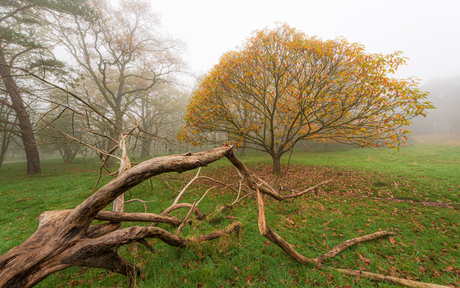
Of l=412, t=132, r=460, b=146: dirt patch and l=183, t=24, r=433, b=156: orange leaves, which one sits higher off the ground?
l=183, t=24, r=433, b=156: orange leaves

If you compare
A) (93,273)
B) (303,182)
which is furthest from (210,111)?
(93,273)

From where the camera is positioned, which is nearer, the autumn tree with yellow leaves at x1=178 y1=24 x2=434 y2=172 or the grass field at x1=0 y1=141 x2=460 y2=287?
the grass field at x1=0 y1=141 x2=460 y2=287

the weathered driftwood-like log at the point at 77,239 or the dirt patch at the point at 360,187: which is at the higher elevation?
the weathered driftwood-like log at the point at 77,239

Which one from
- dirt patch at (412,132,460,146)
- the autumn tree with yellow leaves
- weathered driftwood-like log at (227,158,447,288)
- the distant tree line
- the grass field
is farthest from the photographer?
the distant tree line

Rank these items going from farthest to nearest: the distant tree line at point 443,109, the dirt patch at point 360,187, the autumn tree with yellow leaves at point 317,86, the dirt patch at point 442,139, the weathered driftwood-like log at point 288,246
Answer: the distant tree line at point 443,109, the dirt patch at point 442,139, the autumn tree with yellow leaves at point 317,86, the dirt patch at point 360,187, the weathered driftwood-like log at point 288,246

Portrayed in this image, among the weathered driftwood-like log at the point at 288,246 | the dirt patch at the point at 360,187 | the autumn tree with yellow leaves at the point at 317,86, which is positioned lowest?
the dirt patch at the point at 360,187

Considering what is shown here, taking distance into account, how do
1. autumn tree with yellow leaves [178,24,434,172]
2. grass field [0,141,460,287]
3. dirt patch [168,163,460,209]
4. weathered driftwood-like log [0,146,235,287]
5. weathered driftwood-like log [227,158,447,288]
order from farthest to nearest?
autumn tree with yellow leaves [178,24,434,172] → dirt patch [168,163,460,209] → grass field [0,141,460,287] → weathered driftwood-like log [227,158,447,288] → weathered driftwood-like log [0,146,235,287]

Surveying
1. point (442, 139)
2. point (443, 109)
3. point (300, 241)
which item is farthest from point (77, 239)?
point (443, 109)

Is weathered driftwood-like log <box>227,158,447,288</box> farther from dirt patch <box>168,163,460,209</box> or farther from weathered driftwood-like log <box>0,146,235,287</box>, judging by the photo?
dirt patch <box>168,163,460,209</box>

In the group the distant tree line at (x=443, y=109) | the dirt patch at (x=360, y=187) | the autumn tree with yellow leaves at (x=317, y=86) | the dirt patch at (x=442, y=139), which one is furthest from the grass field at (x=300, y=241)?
the distant tree line at (x=443, y=109)

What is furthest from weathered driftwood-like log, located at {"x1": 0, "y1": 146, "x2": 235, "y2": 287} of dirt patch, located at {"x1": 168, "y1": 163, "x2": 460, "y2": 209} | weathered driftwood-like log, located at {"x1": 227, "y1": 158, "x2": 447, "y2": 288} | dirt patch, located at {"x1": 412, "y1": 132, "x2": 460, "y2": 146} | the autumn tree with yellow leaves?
dirt patch, located at {"x1": 412, "y1": 132, "x2": 460, "y2": 146}

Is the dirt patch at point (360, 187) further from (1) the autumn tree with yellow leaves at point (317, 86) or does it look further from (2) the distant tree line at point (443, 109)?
(2) the distant tree line at point (443, 109)

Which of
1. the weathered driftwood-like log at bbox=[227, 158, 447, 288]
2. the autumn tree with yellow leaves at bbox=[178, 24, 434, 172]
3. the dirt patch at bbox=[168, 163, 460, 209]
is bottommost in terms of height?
the dirt patch at bbox=[168, 163, 460, 209]

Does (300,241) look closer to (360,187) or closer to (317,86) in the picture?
(360,187)
